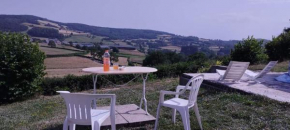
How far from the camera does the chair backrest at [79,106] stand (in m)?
2.97

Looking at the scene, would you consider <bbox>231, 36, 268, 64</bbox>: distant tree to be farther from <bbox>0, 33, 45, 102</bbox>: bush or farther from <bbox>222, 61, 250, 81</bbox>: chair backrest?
<bbox>0, 33, 45, 102</bbox>: bush

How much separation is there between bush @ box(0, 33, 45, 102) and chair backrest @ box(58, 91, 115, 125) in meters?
7.49

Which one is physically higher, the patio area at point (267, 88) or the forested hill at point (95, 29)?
the forested hill at point (95, 29)

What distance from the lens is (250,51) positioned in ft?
47.3

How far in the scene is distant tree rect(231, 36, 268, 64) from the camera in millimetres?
14456

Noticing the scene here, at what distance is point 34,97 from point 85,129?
720cm

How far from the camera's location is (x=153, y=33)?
196 ft

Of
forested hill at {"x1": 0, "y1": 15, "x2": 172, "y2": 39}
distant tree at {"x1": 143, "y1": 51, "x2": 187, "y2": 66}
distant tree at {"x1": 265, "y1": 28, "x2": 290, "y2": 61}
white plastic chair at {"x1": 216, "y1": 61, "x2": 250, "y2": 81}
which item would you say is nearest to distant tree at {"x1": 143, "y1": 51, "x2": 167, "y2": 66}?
distant tree at {"x1": 143, "y1": 51, "x2": 187, "y2": 66}

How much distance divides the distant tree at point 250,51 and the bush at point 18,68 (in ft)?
33.4

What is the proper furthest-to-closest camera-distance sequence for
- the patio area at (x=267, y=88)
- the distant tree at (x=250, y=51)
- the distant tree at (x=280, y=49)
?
the distant tree at (x=280, y=49) → the distant tree at (x=250, y=51) → the patio area at (x=267, y=88)

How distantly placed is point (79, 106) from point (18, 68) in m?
7.83

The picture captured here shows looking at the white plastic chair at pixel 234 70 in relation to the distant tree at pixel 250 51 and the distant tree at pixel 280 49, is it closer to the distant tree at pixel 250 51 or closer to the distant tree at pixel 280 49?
the distant tree at pixel 250 51

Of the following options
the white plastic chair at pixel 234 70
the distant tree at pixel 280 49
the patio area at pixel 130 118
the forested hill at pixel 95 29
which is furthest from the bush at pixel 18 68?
the forested hill at pixel 95 29

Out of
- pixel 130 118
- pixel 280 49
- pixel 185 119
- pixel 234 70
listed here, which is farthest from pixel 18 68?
pixel 280 49
